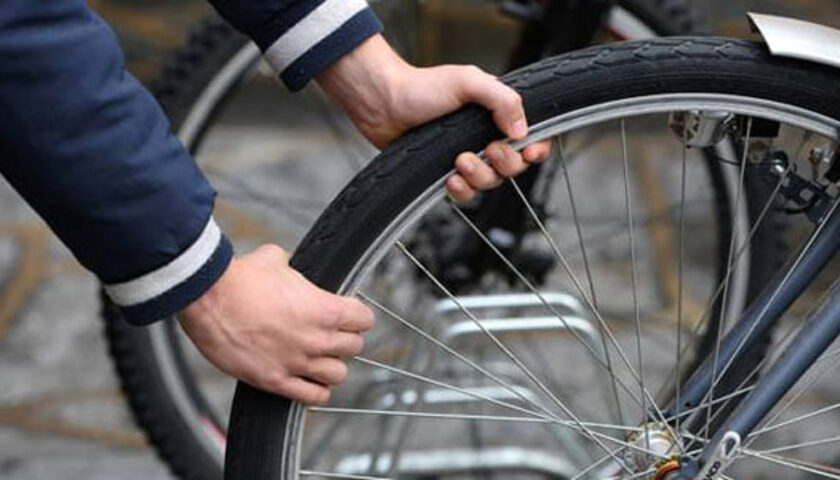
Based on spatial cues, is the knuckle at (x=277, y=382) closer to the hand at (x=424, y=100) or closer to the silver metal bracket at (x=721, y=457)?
the hand at (x=424, y=100)

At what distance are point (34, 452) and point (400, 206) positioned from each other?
1.52 metres

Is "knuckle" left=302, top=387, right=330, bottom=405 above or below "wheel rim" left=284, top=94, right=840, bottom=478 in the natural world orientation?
below

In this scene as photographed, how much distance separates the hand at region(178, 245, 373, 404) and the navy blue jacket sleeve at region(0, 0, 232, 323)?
0.03 metres

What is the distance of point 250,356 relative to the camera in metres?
1.63

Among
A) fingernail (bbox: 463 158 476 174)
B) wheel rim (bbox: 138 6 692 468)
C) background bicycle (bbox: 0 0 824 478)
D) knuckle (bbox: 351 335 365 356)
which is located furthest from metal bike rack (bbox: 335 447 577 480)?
fingernail (bbox: 463 158 476 174)

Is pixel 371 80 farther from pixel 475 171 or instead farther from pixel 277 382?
pixel 277 382

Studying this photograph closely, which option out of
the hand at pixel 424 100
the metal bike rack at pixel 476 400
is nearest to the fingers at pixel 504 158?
the hand at pixel 424 100

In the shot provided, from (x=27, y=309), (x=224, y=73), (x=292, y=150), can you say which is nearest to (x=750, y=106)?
(x=224, y=73)

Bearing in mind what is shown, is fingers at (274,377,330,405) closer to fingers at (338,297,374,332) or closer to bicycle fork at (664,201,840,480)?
fingers at (338,297,374,332)

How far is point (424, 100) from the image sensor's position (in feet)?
5.51

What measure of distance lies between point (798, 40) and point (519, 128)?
0.98ft

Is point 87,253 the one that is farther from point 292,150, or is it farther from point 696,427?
point 292,150

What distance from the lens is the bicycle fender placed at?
64.6 inches

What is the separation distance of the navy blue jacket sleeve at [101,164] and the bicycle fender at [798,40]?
59cm
